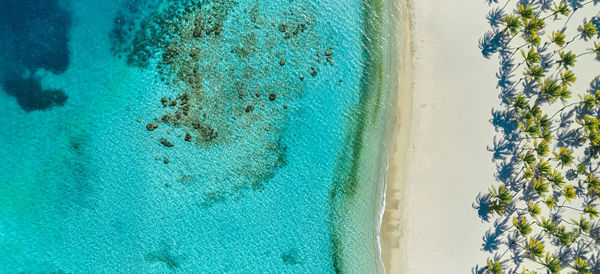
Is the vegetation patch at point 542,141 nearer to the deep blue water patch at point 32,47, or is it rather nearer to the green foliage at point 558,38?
the green foliage at point 558,38

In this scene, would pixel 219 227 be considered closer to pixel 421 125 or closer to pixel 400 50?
pixel 421 125

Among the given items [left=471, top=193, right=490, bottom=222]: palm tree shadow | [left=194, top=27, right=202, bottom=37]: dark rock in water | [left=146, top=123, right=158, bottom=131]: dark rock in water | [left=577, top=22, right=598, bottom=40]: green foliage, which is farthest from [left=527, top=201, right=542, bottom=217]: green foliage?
[left=146, top=123, right=158, bottom=131]: dark rock in water

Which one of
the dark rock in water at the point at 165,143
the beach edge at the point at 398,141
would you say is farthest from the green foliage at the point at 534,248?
the dark rock in water at the point at 165,143

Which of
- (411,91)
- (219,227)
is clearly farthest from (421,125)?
(219,227)

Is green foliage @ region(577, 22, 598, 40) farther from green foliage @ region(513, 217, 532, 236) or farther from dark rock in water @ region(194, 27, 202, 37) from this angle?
dark rock in water @ region(194, 27, 202, 37)

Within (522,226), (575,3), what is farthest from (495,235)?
(575,3)
